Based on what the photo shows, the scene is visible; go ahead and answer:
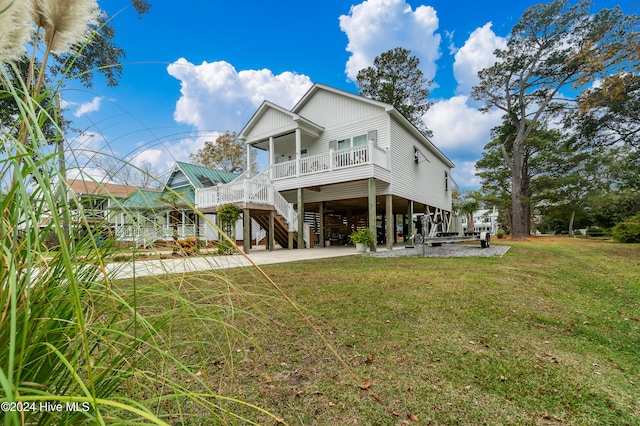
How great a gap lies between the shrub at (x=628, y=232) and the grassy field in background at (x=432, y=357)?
16.5 m

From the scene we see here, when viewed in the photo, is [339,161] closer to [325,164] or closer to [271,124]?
[325,164]

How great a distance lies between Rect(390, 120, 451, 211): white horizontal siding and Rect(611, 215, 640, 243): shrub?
30.4 feet

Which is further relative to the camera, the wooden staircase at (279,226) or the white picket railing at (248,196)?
the wooden staircase at (279,226)

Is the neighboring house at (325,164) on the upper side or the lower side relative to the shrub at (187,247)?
upper

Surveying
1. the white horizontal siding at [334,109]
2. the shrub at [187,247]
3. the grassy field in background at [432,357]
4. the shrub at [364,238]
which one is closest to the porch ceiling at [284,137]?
the white horizontal siding at [334,109]

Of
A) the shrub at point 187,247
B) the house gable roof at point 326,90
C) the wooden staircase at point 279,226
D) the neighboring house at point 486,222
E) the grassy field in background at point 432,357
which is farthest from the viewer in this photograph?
the neighboring house at point 486,222

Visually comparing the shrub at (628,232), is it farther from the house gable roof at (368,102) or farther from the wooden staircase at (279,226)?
the wooden staircase at (279,226)

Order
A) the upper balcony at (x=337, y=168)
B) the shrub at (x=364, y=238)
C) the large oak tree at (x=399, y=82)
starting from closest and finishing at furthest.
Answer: the shrub at (x=364, y=238) → the upper balcony at (x=337, y=168) → the large oak tree at (x=399, y=82)

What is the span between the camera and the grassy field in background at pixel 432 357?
1455 millimetres

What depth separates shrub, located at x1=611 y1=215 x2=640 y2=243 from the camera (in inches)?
566

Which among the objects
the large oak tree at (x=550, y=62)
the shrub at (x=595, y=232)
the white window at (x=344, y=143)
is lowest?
the shrub at (x=595, y=232)

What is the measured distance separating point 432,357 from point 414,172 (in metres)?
13.2

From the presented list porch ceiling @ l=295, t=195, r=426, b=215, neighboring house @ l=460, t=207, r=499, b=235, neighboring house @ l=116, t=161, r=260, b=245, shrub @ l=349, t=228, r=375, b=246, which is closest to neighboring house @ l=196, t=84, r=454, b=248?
porch ceiling @ l=295, t=195, r=426, b=215

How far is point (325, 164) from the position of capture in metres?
11.4
